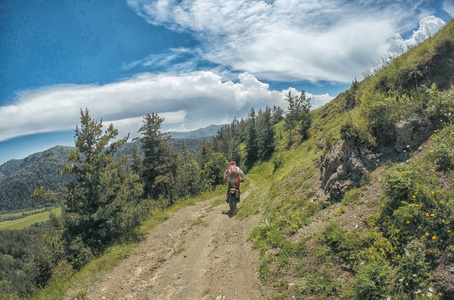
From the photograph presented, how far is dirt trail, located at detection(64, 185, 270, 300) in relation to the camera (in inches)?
259

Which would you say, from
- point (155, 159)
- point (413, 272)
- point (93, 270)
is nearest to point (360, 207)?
point (413, 272)

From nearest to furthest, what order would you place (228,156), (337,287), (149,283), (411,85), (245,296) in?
(337,287)
(245,296)
(149,283)
(411,85)
(228,156)

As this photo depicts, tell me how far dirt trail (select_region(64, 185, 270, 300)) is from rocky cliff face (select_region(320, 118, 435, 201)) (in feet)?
12.9

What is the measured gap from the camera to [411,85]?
28.0ft

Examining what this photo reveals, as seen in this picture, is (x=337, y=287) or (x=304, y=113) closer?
(x=337, y=287)

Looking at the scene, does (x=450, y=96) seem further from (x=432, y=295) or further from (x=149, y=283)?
(x=149, y=283)

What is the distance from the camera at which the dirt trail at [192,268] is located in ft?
21.6

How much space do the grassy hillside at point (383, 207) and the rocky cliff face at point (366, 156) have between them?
0.03 m

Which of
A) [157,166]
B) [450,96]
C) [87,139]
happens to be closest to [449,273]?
[450,96]

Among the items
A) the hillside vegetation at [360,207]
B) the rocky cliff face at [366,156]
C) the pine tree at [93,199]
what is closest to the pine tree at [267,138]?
the hillside vegetation at [360,207]

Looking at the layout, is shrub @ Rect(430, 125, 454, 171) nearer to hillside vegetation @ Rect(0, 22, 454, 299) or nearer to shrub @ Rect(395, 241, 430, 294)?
hillside vegetation @ Rect(0, 22, 454, 299)

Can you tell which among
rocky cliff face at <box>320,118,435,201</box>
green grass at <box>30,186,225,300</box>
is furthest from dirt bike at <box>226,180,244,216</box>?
rocky cliff face at <box>320,118,435,201</box>

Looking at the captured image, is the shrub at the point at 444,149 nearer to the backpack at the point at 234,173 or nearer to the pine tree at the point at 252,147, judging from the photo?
the backpack at the point at 234,173

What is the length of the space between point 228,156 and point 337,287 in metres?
70.2
